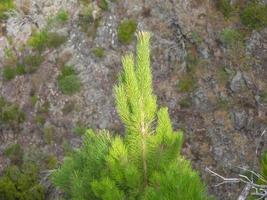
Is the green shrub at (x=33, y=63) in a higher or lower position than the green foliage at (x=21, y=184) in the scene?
higher

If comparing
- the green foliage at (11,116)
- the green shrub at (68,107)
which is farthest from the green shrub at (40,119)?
the green shrub at (68,107)

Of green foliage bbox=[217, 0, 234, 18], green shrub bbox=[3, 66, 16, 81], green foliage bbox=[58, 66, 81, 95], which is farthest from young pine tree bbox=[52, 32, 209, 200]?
green shrub bbox=[3, 66, 16, 81]

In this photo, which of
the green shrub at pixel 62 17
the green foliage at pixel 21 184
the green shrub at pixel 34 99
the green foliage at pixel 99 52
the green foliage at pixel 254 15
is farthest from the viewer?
the green shrub at pixel 62 17

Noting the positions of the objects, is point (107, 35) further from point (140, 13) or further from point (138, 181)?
point (138, 181)

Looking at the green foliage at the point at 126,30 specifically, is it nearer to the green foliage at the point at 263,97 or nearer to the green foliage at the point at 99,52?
the green foliage at the point at 99,52

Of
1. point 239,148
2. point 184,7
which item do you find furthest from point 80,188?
point 184,7
